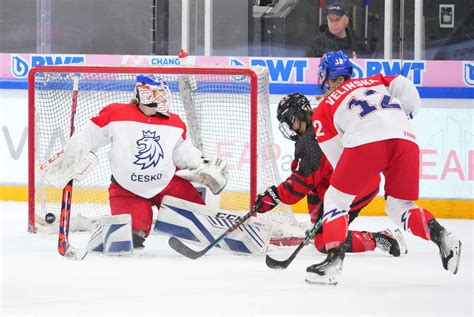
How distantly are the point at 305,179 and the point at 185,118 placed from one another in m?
1.18

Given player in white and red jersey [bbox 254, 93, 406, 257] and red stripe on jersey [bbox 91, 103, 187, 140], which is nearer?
player in white and red jersey [bbox 254, 93, 406, 257]

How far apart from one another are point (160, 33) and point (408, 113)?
2.82 m

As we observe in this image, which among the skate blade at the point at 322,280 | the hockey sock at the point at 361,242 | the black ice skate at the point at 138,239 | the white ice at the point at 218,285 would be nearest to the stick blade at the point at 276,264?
the white ice at the point at 218,285

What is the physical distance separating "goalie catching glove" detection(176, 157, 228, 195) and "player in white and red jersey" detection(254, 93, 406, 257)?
1.14 ft

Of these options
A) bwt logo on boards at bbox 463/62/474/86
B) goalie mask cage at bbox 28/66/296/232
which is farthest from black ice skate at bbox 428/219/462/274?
bwt logo on boards at bbox 463/62/474/86

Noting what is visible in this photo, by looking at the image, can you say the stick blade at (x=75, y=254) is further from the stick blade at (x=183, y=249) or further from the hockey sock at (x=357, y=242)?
the hockey sock at (x=357, y=242)

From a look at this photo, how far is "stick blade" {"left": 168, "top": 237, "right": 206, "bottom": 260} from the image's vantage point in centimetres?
381

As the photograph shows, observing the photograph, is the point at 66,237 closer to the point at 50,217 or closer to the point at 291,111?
the point at 50,217

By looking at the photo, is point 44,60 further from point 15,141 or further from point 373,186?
point 373,186

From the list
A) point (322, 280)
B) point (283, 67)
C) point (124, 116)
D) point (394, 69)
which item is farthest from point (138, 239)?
point (394, 69)

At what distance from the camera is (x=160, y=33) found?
5965mm

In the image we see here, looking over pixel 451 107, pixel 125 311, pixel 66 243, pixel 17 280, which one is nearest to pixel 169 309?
pixel 125 311

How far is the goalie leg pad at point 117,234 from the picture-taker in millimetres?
3824

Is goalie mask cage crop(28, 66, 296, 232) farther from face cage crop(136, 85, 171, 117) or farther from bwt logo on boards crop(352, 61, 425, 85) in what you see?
bwt logo on boards crop(352, 61, 425, 85)
